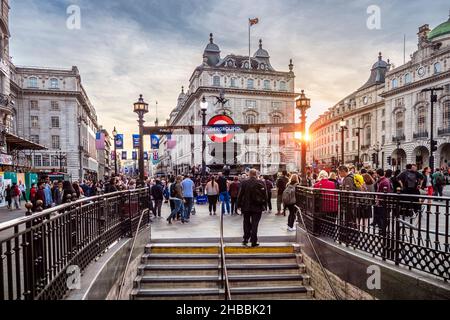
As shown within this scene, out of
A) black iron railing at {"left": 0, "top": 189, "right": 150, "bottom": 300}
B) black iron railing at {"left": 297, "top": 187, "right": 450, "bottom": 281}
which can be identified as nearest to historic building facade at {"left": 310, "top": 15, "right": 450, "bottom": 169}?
black iron railing at {"left": 297, "top": 187, "right": 450, "bottom": 281}

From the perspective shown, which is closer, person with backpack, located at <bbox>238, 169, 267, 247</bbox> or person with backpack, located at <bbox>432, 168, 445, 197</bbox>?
person with backpack, located at <bbox>238, 169, 267, 247</bbox>

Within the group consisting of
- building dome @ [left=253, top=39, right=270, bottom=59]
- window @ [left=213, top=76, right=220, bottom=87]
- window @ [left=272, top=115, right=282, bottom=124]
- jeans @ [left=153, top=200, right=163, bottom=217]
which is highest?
building dome @ [left=253, top=39, right=270, bottom=59]

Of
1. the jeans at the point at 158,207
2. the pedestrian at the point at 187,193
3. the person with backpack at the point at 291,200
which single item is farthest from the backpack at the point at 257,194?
the jeans at the point at 158,207

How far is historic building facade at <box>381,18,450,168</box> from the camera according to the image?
4944cm

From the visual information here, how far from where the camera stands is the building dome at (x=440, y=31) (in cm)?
5153

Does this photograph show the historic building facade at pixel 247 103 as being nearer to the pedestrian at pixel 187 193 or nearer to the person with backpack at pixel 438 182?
the person with backpack at pixel 438 182

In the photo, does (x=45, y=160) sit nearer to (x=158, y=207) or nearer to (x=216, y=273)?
(x=158, y=207)

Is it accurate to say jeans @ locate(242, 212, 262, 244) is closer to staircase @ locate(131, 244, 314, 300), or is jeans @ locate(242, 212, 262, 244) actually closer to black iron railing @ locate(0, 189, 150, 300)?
staircase @ locate(131, 244, 314, 300)

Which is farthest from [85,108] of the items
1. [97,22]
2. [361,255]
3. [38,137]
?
[361,255]

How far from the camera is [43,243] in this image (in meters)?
4.03

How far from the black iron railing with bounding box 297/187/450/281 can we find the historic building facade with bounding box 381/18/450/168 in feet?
159

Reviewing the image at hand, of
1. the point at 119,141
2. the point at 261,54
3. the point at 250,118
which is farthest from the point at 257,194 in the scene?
the point at 261,54
